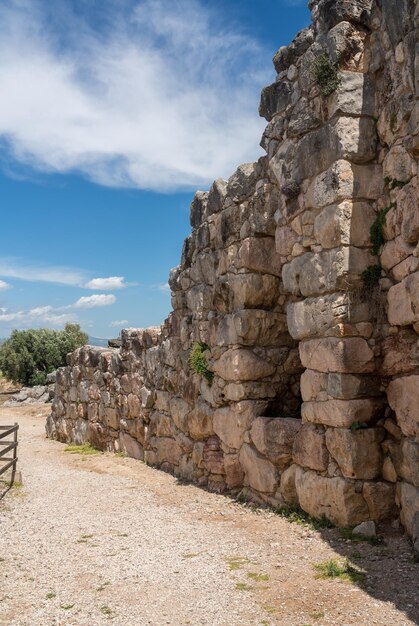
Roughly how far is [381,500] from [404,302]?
2045 millimetres

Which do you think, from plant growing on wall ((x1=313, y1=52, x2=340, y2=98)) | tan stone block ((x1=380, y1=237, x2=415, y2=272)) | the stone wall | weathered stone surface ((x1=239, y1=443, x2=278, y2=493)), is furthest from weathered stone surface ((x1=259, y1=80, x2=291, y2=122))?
weathered stone surface ((x1=239, y1=443, x2=278, y2=493))

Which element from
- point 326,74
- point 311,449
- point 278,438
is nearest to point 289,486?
point 278,438

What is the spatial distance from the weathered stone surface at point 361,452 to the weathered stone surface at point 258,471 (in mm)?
1394

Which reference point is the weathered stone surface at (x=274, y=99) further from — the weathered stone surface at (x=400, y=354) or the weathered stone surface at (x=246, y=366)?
the weathered stone surface at (x=400, y=354)

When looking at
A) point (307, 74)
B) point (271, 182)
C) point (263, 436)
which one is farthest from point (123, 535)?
point (307, 74)

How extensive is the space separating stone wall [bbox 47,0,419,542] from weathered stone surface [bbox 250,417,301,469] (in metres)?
0.02

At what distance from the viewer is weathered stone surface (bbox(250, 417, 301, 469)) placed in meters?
6.78

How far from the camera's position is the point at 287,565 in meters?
5.14

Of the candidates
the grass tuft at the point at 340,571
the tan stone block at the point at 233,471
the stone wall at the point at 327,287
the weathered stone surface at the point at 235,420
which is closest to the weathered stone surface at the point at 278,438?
the stone wall at the point at 327,287

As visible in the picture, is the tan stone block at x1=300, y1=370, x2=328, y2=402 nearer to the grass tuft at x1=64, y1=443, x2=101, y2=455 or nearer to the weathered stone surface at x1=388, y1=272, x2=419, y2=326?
the weathered stone surface at x1=388, y1=272, x2=419, y2=326

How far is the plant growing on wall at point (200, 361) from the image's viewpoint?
28.3 feet

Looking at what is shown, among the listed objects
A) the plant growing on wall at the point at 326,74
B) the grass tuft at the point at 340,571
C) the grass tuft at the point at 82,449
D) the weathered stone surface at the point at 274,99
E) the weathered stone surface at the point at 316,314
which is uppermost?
the weathered stone surface at the point at 274,99

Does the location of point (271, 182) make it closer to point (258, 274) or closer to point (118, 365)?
point (258, 274)

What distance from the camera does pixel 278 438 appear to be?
687 centimetres
